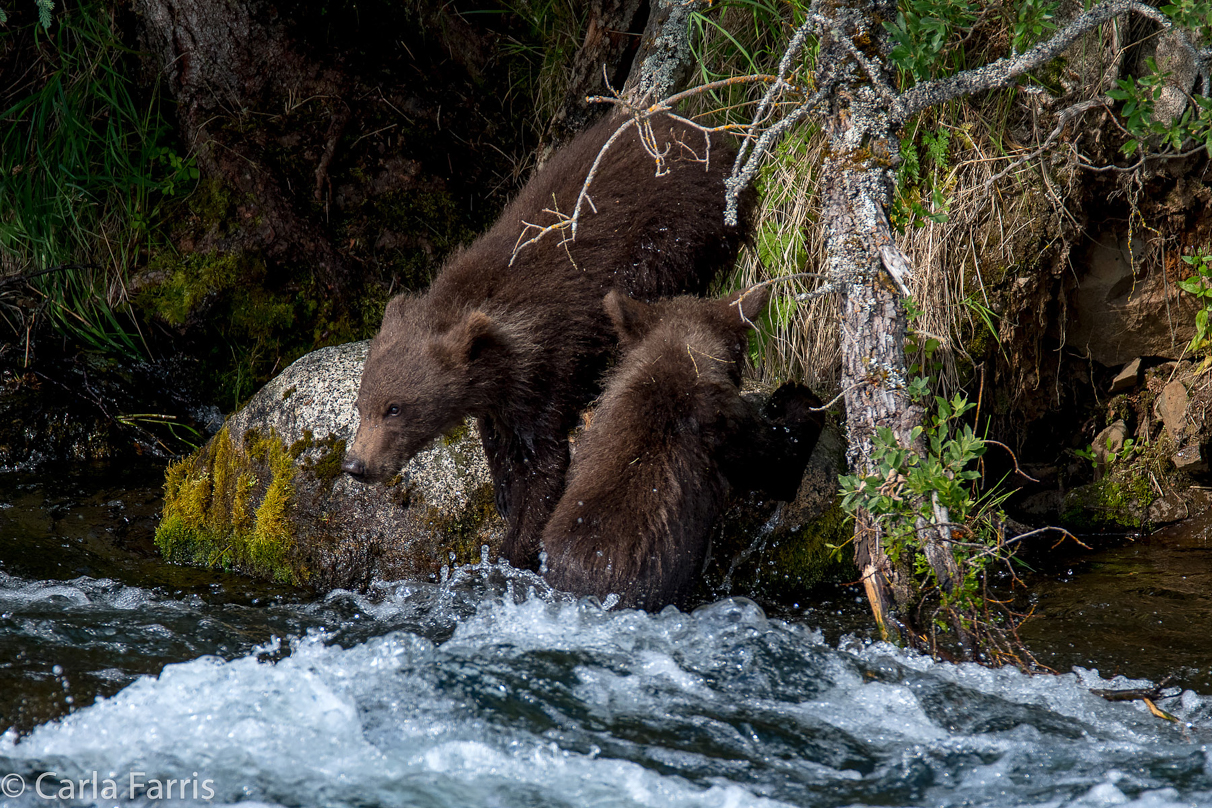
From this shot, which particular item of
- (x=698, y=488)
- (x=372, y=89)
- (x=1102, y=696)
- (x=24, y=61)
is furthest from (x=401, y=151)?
(x=1102, y=696)

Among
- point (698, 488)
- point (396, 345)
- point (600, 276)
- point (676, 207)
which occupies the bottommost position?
point (698, 488)

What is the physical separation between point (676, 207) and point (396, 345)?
1.59 metres

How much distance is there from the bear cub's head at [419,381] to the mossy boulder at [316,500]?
1.07ft

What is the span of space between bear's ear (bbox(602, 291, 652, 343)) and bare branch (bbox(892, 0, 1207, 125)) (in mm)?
1597

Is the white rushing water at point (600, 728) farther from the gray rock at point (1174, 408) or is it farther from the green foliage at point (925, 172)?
the gray rock at point (1174, 408)

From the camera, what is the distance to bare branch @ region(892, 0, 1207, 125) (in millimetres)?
3422

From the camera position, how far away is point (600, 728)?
128 inches

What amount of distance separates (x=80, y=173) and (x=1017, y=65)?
222 inches

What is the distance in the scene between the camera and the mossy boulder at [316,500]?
→ 4.96 metres

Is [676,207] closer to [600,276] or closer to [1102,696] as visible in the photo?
[600,276]

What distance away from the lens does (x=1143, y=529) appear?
5.48m

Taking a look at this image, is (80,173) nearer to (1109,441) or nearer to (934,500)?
(934,500)

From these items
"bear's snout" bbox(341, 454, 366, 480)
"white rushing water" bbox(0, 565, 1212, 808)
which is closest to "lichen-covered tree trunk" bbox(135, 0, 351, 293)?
"bear's snout" bbox(341, 454, 366, 480)

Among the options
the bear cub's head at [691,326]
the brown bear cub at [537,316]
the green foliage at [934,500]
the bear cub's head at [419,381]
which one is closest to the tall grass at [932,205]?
the brown bear cub at [537,316]
